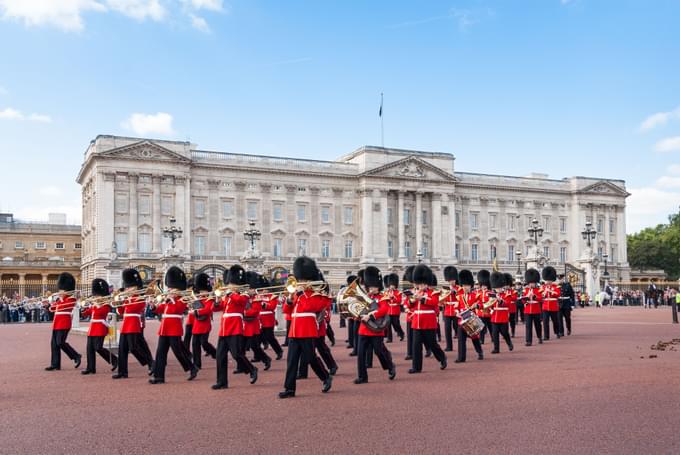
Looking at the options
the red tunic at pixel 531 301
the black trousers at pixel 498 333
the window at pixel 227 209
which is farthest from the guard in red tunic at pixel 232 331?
the window at pixel 227 209

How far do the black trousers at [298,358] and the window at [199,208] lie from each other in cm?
4938

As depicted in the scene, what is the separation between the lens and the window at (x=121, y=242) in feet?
181

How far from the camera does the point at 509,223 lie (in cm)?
7144

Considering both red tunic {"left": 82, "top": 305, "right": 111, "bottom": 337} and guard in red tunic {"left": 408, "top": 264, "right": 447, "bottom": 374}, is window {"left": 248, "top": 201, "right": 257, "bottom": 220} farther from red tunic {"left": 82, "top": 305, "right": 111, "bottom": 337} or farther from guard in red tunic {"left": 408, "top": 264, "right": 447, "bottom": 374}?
guard in red tunic {"left": 408, "top": 264, "right": 447, "bottom": 374}

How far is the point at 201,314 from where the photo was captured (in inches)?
490

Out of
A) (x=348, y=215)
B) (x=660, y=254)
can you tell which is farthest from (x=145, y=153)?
(x=660, y=254)

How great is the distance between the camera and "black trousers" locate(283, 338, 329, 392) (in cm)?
978

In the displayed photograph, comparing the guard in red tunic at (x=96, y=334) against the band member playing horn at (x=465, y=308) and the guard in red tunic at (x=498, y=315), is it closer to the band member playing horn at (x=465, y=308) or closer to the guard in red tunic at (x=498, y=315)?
the band member playing horn at (x=465, y=308)

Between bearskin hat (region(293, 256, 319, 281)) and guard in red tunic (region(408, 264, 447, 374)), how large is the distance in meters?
2.84

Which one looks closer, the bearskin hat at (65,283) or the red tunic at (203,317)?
the red tunic at (203,317)

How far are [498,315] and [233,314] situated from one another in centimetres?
728

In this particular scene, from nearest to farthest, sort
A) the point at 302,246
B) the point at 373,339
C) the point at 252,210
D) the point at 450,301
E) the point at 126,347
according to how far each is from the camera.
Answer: the point at 373,339 → the point at 126,347 → the point at 450,301 → the point at 252,210 → the point at 302,246

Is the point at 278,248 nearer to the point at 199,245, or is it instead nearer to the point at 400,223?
the point at 199,245

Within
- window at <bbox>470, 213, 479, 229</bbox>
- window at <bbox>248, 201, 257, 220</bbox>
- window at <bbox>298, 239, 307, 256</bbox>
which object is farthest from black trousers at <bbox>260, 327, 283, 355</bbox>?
window at <bbox>470, 213, 479, 229</bbox>
